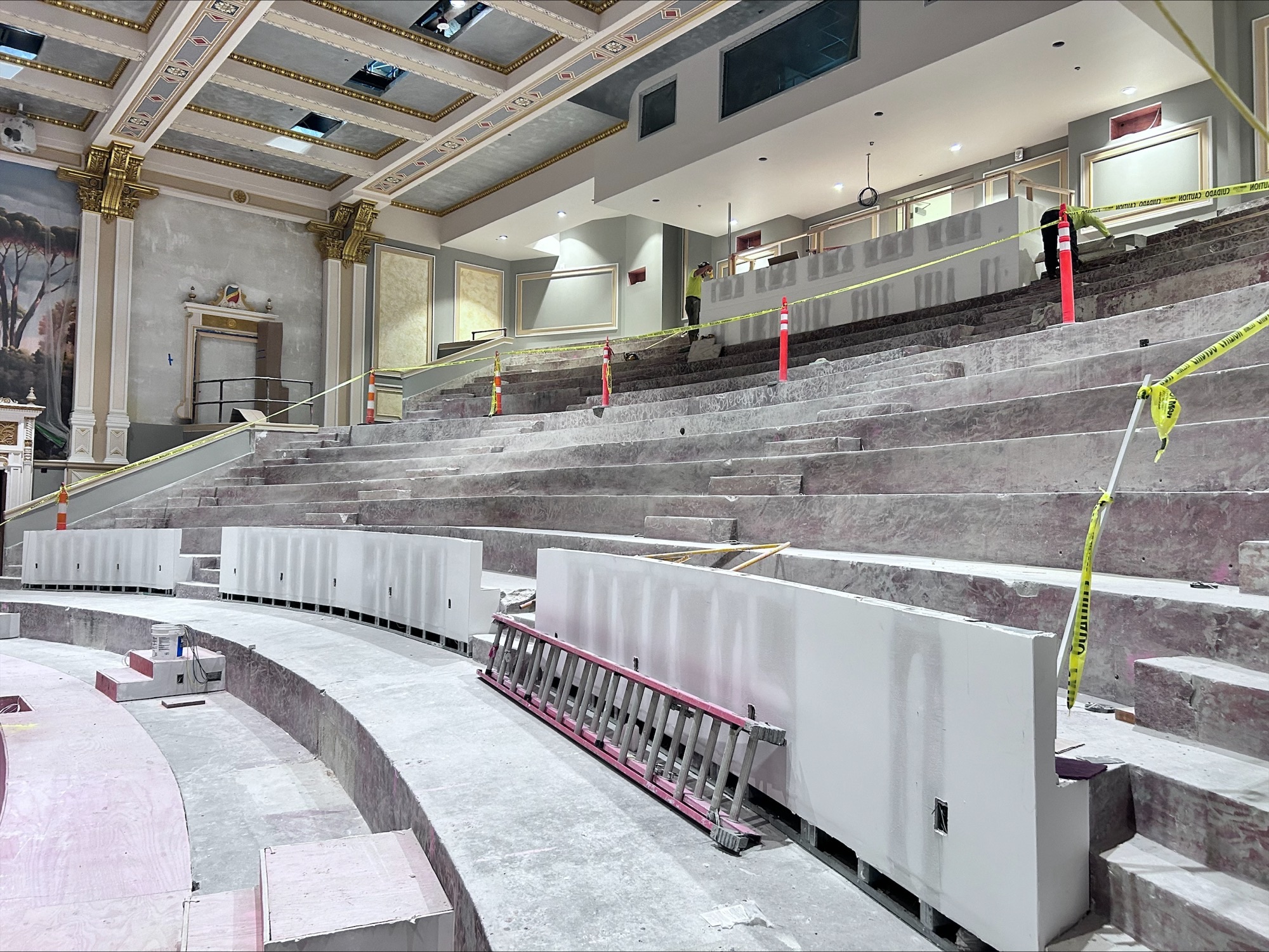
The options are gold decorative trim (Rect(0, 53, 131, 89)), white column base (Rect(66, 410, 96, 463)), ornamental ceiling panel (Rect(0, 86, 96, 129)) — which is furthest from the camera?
white column base (Rect(66, 410, 96, 463))

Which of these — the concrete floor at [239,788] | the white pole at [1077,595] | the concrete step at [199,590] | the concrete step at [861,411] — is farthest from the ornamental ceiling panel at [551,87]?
the white pole at [1077,595]

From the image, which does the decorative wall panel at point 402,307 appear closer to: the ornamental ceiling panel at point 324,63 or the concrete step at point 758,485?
the ornamental ceiling panel at point 324,63

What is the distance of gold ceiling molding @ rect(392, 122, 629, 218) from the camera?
1670 centimetres

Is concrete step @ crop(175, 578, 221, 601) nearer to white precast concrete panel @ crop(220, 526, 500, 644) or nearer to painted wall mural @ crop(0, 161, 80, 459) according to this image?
white precast concrete panel @ crop(220, 526, 500, 644)

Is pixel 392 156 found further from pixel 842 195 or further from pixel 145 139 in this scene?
pixel 842 195

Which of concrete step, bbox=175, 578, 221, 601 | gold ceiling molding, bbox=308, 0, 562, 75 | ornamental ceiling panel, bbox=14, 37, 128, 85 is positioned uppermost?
gold ceiling molding, bbox=308, 0, 562, 75

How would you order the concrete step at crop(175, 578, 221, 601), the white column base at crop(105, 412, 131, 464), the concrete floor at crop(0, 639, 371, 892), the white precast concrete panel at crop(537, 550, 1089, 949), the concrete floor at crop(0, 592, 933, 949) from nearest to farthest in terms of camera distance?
1. the white precast concrete panel at crop(537, 550, 1089, 949)
2. the concrete floor at crop(0, 592, 933, 949)
3. the concrete floor at crop(0, 639, 371, 892)
4. the concrete step at crop(175, 578, 221, 601)
5. the white column base at crop(105, 412, 131, 464)

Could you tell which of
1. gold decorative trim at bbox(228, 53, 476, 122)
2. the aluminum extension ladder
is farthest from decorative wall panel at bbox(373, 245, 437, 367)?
the aluminum extension ladder

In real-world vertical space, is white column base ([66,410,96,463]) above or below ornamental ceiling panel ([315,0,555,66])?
below

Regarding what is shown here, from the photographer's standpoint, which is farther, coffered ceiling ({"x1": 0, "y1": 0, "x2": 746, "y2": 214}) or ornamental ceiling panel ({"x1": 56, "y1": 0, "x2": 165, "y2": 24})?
coffered ceiling ({"x1": 0, "y1": 0, "x2": 746, "y2": 214})

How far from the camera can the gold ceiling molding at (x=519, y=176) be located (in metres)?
16.7

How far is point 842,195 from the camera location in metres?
16.5

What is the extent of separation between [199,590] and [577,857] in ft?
27.0

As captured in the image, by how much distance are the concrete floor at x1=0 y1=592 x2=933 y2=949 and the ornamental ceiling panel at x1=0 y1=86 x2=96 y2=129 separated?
15.3m
